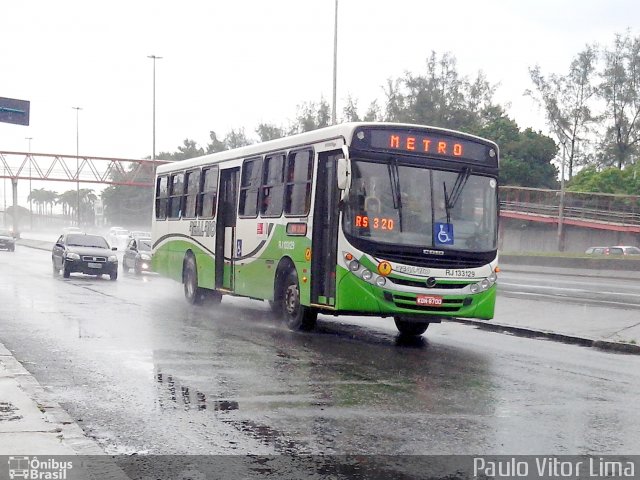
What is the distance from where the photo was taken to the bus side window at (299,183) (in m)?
15.2

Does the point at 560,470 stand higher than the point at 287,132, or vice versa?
the point at 287,132

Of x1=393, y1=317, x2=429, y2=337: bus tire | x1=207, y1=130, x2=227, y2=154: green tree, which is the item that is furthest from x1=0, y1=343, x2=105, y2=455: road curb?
x1=207, y1=130, x2=227, y2=154: green tree

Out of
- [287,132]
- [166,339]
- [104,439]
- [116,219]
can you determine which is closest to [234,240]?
[166,339]

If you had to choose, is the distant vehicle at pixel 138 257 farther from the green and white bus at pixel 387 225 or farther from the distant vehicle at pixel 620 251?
the distant vehicle at pixel 620 251

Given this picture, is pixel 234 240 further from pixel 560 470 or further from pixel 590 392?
pixel 560 470

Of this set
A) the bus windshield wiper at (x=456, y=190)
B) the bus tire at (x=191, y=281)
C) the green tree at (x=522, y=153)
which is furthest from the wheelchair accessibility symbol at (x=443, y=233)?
the green tree at (x=522, y=153)

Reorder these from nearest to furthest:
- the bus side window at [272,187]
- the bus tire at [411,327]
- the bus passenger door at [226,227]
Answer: the bus tire at [411,327], the bus side window at [272,187], the bus passenger door at [226,227]

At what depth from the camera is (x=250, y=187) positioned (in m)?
18.0

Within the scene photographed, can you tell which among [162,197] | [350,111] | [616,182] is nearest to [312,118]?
[350,111]

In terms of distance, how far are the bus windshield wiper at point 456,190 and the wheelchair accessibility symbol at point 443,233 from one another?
109 mm

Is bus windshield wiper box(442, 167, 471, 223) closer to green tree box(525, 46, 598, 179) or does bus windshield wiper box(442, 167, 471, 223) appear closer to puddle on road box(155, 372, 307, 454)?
puddle on road box(155, 372, 307, 454)

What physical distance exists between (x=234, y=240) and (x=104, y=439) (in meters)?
11.6

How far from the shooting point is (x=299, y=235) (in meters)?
15.4

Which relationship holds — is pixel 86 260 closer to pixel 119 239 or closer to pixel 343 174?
pixel 343 174
